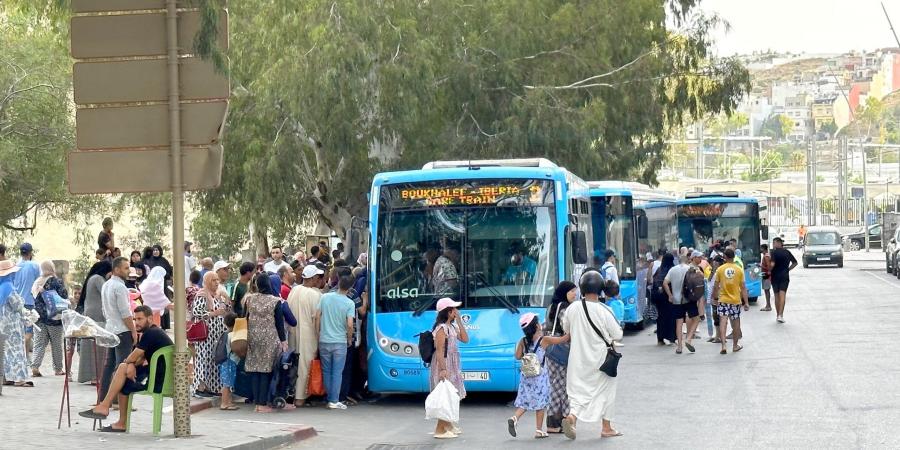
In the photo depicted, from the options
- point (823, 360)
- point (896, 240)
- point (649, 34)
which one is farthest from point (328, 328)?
point (896, 240)

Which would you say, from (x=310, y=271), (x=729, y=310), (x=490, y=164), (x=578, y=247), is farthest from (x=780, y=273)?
(x=310, y=271)

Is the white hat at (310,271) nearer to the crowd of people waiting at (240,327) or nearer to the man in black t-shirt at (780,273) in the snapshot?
the crowd of people waiting at (240,327)

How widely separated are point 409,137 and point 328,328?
16308 mm

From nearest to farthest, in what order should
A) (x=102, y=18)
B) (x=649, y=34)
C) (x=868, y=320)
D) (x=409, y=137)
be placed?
(x=102, y=18) < (x=868, y=320) < (x=409, y=137) < (x=649, y=34)

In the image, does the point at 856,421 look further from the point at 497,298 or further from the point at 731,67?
the point at 731,67

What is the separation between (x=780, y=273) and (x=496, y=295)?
566 inches

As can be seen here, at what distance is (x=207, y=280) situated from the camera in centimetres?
1748

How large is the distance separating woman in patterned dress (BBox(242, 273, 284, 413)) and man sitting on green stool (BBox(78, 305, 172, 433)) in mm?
2502

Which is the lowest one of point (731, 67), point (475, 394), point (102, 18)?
point (475, 394)

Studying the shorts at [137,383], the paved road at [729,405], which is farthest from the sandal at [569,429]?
the shorts at [137,383]

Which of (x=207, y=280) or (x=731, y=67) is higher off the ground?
(x=731, y=67)

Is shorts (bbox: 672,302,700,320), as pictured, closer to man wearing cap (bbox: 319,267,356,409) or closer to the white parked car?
man wearing cap (bbox: 319,267,356,409)

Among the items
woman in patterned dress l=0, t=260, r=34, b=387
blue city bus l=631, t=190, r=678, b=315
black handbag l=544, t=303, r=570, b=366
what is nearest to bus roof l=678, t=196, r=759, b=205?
blue city bus l=631, t=190, r=678, b=315

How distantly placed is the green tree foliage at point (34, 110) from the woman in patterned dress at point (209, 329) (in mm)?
13455
